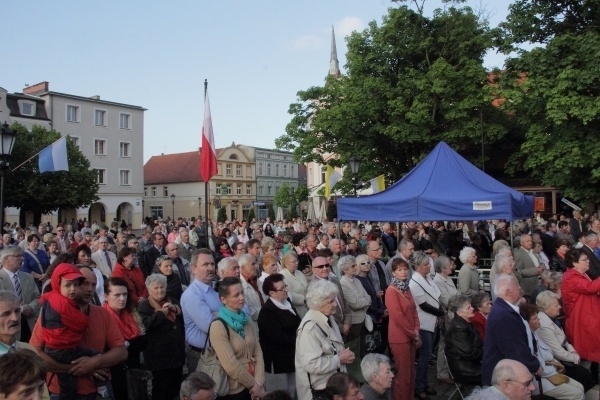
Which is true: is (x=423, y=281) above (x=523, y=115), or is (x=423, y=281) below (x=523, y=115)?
below

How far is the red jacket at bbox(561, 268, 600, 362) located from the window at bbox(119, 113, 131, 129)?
4831 centimetres

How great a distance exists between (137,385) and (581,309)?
497cm

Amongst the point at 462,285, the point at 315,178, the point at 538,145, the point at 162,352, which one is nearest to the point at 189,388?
the point at 162,352

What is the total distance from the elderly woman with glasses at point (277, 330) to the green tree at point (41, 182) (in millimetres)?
32878

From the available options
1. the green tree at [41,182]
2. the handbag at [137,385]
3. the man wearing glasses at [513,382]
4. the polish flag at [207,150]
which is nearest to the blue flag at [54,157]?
the polish flag at [207,150]

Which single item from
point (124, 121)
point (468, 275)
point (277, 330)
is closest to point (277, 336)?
point (277, 330)

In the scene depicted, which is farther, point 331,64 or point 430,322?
point 331,64

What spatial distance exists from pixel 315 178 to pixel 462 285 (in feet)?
172

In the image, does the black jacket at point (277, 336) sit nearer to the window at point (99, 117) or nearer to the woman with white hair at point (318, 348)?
the woman with white hair at point (318, 348)

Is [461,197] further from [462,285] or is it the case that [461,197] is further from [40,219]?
[40,219]

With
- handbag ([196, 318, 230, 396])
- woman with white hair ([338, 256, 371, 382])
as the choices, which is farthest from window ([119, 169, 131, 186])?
handbag ([196, 318, 230, 396])

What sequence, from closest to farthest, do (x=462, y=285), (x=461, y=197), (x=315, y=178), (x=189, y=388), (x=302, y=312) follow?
(x=189, y=388)
(x=302, y=312)
(x=462, y=285)
(x=461, y=197)
(x=315, y=178)

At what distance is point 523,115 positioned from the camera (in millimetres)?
23812

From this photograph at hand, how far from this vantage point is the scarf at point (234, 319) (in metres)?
4.02
